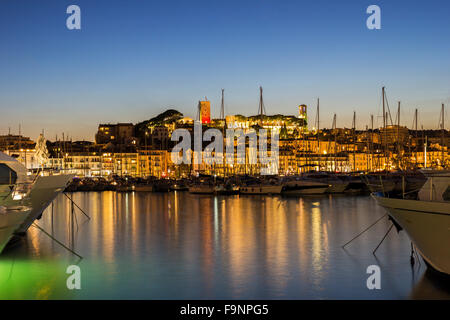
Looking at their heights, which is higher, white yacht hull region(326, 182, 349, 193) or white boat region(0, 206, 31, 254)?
white boat region(0, 206, 31, 254)

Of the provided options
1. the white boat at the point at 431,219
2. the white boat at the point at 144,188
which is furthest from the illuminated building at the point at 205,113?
the white boat at the point at 431,219

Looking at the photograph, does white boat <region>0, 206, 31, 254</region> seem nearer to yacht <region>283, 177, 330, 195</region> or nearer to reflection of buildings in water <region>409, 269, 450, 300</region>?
reflection of buildings in water <region>409, 269, 450, 300</region>

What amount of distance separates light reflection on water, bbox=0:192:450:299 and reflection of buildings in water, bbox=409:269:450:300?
0.04 meters

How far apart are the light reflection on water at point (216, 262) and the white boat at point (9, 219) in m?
1.36

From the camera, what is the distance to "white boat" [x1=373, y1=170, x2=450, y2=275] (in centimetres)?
1058

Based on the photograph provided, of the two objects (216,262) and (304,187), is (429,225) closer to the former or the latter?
(216,262)

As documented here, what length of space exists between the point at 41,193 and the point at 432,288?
1239 cm

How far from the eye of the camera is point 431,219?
10750 millimetres

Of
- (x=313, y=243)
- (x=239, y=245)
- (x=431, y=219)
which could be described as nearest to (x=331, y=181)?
(x=313, y=243)

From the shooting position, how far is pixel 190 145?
10344 cm

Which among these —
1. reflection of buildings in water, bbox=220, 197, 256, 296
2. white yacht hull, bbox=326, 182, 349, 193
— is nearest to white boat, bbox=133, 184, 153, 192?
white yacht hull, bbox=326, 182, 349, 193
